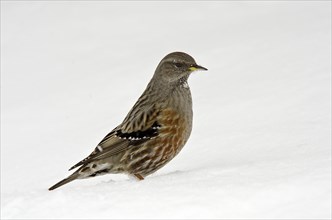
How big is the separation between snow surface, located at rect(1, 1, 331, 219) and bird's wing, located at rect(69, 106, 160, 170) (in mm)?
387

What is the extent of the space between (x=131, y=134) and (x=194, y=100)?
3152 millimetres

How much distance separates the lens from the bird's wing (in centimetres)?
641

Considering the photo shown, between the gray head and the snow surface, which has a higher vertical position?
the gray head

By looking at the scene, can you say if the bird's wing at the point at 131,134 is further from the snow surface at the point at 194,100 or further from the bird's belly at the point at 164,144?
the snow surface at the point at 194,100

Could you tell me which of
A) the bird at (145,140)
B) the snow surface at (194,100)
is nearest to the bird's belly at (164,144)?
the bird at (145,140)

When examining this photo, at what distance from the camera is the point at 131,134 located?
6453 mm

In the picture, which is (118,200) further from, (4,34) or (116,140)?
(4,34)

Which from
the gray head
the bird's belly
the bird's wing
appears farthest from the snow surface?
the gray head

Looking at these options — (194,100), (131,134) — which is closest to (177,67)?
(131,134)

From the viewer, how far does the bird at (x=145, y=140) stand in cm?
637

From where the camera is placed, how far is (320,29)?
10.8 meters

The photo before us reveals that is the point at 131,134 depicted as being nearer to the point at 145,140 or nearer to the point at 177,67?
the point at 145,140

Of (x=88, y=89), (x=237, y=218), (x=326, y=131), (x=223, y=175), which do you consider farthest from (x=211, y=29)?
(x=237, y=218)

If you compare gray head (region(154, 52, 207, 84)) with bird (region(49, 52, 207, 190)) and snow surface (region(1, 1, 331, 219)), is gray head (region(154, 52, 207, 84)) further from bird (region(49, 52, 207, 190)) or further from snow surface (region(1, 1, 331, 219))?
snow surface (region(1, 1, 331, 219))
